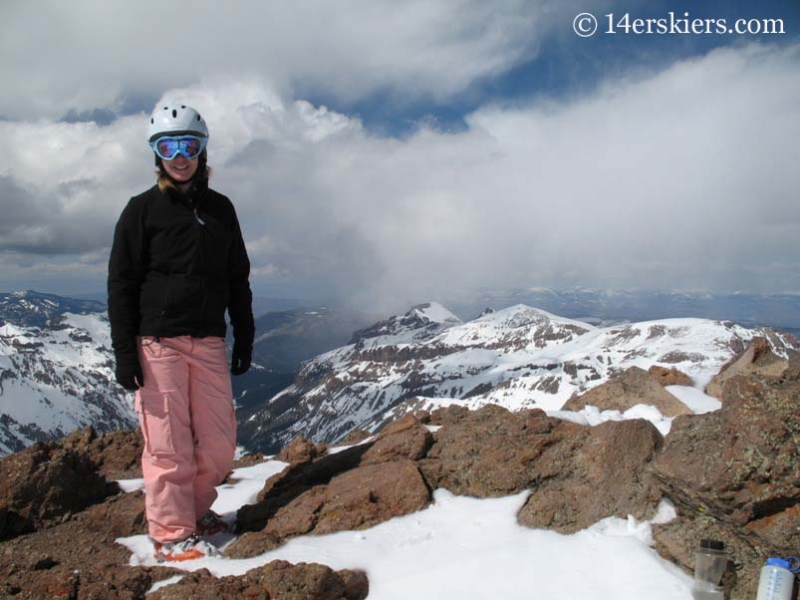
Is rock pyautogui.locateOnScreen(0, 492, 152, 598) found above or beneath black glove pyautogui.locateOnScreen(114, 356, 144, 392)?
beneath

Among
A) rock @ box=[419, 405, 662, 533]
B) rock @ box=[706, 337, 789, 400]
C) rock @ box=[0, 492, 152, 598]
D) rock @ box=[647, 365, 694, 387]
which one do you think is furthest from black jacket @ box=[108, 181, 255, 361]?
rock @ box=[706, 337, 789, 400]

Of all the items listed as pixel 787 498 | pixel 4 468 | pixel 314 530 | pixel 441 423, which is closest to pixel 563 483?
pixel 787 498

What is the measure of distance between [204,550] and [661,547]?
6.56 metres

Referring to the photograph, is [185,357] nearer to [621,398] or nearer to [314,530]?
[314,530]

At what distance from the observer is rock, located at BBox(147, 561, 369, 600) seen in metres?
5.75

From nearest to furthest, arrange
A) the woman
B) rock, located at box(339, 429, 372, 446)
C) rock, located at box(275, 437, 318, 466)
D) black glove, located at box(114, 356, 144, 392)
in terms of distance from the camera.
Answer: black glove, located at box(114, 356, 144, 392), the woman, rock, located at box(275, 437, 318, 466), rock, located at box(339, 429, 372, 446)

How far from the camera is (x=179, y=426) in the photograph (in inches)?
307

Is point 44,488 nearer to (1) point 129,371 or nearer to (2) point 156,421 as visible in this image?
(2) point 156,421

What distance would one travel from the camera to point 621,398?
552 inches

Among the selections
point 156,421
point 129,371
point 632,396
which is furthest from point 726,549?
point 129,371

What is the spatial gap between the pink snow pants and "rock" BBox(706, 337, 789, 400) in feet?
43.4

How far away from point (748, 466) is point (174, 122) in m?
9.35

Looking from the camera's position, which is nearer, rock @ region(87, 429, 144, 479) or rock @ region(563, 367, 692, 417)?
rock @ region(87, 429, 144, 479)

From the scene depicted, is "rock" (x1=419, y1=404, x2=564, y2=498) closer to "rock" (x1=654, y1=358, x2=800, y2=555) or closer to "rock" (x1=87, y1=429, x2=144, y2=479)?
"rock" (x1=654, y1=358, x2=800, y2=555)
